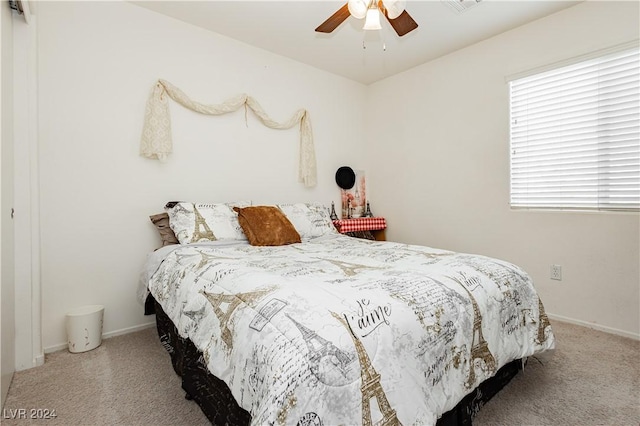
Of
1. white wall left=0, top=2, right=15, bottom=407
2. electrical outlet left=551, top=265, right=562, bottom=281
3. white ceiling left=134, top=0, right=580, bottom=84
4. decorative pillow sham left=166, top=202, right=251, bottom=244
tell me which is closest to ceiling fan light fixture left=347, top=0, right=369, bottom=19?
white ceiling left=134, top=0, right=580, bottom=84

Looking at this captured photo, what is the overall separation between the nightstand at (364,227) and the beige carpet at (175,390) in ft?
6.71

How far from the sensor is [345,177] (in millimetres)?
3971

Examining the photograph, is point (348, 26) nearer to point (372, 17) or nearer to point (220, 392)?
point (372, 17)

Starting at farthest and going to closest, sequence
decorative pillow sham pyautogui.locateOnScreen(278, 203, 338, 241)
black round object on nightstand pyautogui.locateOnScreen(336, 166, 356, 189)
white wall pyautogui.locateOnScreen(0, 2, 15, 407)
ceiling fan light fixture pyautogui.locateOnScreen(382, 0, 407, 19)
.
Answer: black round object on nightstand pyautogui.locateOnScreen(336, 166, 356, 189) → decorative pillow sham pyautogui.locateOnScreen(278, 203, 338, 241) → ceiling fan light fixture pyautogui.locateOnScreen(382, 0, 407, 19) → white wall pyautogui.locateOnScreen(0, 2, 15, 407)

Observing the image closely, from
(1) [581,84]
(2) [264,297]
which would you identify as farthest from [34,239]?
(1) [581,84]

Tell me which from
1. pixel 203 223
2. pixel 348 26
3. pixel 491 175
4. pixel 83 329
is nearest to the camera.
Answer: pixel 83 329

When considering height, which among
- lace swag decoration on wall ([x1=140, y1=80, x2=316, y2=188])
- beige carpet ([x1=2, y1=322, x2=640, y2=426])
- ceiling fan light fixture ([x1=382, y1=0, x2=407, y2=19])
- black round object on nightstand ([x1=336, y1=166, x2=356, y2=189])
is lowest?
beige carpet ([x1=2, y1=322, x2=640, y2=426])

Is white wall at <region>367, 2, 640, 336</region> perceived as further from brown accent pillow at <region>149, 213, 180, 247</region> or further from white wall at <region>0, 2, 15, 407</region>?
white wall at <region>0, 2, 15, 407</region>

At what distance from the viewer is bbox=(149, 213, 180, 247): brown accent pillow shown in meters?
2.42

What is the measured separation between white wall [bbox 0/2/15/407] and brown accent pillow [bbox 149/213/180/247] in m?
0.84

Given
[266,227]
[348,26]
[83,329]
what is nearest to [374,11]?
[348,26]

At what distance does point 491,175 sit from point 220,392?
2970 mm

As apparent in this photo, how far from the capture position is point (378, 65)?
12.0 ft

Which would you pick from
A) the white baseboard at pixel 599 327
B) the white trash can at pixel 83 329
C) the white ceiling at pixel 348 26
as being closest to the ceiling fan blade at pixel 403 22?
the white ceiling at pixel 348 26
